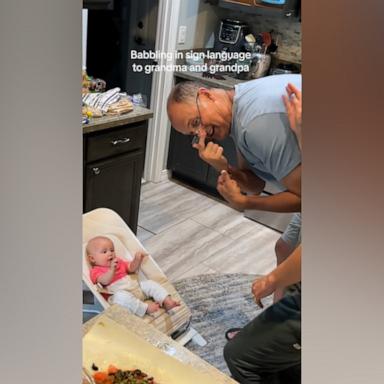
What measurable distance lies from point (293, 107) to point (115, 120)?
39.3 inches

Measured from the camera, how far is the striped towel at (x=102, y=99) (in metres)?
2.12

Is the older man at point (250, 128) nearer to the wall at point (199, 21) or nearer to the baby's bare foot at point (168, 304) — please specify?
the baby's bare foot at point (168, 304)

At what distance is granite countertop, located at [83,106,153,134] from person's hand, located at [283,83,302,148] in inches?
36.1

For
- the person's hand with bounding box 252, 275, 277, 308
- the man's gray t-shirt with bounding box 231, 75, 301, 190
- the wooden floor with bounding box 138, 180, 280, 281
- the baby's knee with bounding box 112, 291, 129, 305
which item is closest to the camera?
the man's gray t-shirt with bounding box 231, 75, 301, 190

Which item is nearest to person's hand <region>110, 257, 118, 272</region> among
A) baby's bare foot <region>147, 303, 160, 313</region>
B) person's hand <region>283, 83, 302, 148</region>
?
baby's bare foot <region>147, 303, 160, 313</region>

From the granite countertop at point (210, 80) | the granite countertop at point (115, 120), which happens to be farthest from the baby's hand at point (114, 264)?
the granite countertop at point (210, 80)

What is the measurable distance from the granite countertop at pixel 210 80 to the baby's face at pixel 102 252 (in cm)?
135

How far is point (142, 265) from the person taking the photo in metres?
2.07

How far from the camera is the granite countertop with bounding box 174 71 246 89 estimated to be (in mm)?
2939

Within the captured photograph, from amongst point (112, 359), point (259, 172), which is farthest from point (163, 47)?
point (112, 359)

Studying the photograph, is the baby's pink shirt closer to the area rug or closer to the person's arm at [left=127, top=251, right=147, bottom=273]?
the person's arm at [left=127, top=251, right=147, bottom=273]

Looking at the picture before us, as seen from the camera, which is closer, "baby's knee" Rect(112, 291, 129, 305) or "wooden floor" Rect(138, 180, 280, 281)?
"baby's knee" Rect(112, 291, 129, 305)
